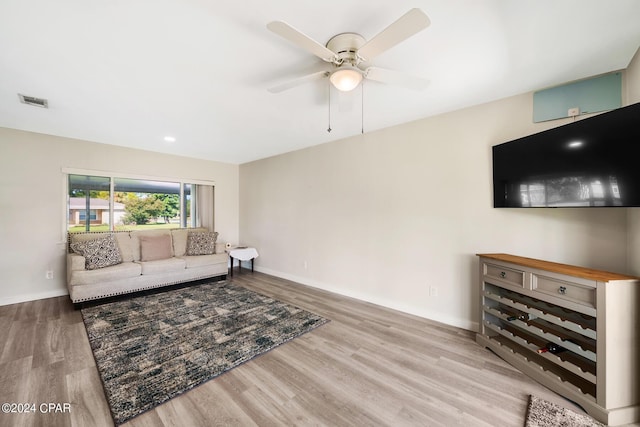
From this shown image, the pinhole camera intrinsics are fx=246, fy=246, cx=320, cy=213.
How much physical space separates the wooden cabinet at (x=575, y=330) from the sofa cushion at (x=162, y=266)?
434 centimetres

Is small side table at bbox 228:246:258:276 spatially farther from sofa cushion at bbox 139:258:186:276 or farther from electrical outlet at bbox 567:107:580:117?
electrical outlet at bbox 567:107:580:117

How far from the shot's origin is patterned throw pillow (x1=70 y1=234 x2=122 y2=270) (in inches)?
137

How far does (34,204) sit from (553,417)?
6.18 m

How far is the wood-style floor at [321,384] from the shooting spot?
1562mm

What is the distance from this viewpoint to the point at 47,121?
124 inches

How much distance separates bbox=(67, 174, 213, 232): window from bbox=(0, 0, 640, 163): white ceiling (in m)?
1.34

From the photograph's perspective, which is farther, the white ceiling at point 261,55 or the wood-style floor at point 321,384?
the wood-style floor at point 321,384

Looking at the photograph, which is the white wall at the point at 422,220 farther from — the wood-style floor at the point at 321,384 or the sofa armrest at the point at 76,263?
the sofa armrest at the point at 76,263

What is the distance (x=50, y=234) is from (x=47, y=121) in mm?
1707

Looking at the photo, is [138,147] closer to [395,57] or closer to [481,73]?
[395,57]

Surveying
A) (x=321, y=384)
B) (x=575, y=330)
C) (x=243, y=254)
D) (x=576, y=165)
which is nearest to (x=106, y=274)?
(x=243, y=254)

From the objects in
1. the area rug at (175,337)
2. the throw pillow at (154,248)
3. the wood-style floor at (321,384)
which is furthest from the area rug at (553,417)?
the throw pillow at (154,248)

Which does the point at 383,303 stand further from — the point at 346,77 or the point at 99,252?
the point at 99,252

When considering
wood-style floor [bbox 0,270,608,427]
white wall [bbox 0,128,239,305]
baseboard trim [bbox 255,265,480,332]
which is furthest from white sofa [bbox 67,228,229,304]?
baseboard trim [bbox 255,265,480,332]
